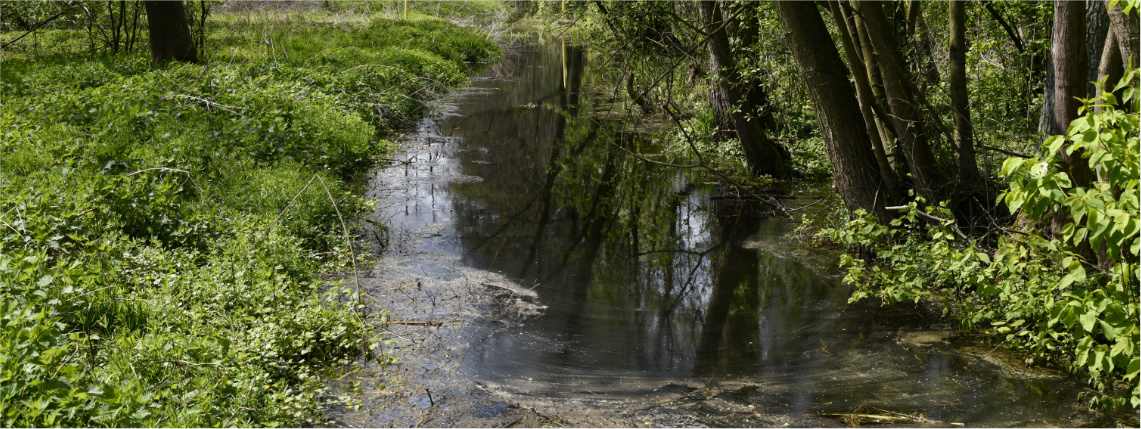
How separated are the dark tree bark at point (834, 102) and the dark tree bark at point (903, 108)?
311mm

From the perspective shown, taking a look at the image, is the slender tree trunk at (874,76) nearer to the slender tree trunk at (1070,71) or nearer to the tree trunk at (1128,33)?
the slender tree trunk at (1070,71)

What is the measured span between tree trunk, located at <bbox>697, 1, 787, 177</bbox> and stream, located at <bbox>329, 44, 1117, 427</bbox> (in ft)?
2.05

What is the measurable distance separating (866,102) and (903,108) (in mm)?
294

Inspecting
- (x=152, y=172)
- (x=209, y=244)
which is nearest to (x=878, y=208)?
(x=209, y=244)

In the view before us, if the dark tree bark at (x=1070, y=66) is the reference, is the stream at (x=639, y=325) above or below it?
below

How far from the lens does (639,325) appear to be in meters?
6.18

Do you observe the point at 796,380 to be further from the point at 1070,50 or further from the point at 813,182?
the point at 813,182

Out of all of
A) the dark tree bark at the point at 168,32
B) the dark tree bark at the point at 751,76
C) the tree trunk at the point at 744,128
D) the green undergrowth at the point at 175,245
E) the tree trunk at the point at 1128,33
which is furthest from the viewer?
the dark tree bark at the point at 168,32

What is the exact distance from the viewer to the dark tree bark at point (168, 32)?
15836 mm

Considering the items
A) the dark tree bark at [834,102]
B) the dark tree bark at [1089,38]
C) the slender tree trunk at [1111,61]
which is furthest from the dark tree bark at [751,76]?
the slender tree trunk at [1111,61]

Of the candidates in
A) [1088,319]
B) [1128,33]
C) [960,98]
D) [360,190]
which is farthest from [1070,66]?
[360,190]

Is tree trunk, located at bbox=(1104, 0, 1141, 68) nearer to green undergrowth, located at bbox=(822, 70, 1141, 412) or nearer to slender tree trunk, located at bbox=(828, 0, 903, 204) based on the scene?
green undergrowth, located at bbox=(822, 70, 1141, 412)

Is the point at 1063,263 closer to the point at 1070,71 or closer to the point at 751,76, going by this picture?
the point at 1070,71

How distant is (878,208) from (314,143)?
22.1 ft
